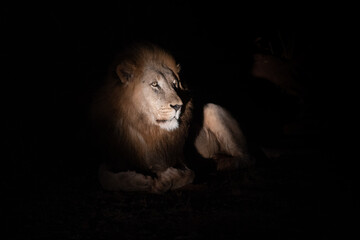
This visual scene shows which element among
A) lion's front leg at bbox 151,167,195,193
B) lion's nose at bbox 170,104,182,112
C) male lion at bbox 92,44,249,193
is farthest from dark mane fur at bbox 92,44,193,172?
lion's nose at bbox 170,104,182,112

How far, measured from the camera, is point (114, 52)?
15.1ft

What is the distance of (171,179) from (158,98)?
95cm

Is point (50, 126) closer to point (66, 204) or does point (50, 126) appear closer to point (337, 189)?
point (66, 204)

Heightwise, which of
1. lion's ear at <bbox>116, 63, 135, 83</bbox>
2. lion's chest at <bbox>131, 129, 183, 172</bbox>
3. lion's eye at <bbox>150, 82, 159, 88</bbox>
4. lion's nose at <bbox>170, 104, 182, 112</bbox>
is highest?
lion's ear at <bbox>116, 63, 135, 83</bbox>

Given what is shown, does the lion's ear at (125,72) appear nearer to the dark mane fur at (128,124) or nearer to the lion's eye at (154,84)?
the dark mane fur at (128,124)

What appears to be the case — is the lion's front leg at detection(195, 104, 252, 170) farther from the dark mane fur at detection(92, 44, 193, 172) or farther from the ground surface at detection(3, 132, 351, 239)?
the dark mane fur at detection(92, 44, 193, 172)

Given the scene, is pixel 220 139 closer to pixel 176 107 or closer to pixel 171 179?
pixel 171 179

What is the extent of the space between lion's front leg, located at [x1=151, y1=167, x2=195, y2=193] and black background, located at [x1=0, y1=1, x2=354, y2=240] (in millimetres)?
1127

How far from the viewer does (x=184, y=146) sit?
519 cm

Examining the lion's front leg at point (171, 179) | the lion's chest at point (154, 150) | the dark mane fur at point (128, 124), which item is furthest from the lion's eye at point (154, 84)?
the lion's front leg at point (171, 179)

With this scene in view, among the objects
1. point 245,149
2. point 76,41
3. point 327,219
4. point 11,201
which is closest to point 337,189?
point 327,219

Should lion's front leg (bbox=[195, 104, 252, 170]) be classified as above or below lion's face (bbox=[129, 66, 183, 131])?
below

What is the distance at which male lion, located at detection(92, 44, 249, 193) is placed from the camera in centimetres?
438

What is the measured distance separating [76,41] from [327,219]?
4.28 meters
